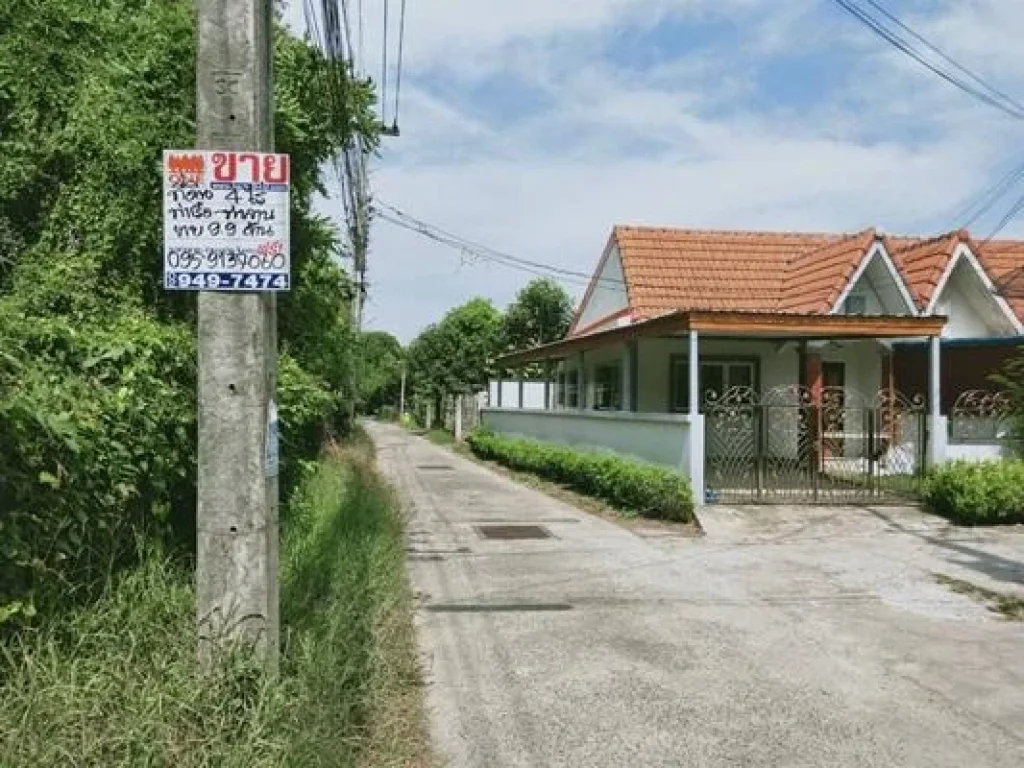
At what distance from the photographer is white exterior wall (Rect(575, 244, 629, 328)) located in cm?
2175

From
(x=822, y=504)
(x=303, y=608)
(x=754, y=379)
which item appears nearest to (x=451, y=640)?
(x=303, y=608)

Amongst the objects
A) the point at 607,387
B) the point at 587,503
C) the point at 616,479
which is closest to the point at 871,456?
the point at 616,479

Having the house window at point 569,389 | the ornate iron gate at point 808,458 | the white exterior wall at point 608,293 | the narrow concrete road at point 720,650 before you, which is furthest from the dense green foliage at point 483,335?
the narrow concrete road at point 720,650

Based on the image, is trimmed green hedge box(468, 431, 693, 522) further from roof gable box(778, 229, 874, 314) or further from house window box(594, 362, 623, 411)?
roof gable box(778, 229, 874, 314)

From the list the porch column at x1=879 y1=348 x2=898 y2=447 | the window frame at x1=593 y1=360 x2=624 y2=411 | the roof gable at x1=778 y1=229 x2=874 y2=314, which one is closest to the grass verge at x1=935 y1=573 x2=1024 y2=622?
the porch column at x1=879 y1=348 x2=898 y2=447

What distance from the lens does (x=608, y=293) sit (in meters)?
23.3

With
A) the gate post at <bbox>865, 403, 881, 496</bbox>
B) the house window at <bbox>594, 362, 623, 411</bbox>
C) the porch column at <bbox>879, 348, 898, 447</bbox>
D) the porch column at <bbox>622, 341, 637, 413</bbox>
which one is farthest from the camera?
the house window at <bbox>594, 362, 623, 411</bbox>

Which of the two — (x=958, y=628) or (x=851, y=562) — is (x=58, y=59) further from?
(x=851, y=562)

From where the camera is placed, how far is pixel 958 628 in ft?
23.4

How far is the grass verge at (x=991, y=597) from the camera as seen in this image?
768cm

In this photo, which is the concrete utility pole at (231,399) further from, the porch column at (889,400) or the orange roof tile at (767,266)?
the orange roof tile at (767,266)

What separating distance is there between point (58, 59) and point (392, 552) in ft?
16.1

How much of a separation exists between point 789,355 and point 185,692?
17.3 metres

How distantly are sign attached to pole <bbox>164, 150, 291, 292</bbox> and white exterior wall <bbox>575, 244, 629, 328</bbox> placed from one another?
17.1m
